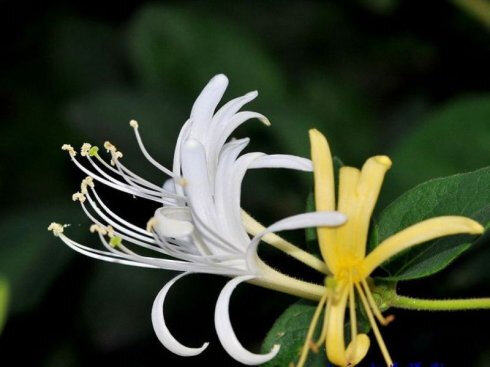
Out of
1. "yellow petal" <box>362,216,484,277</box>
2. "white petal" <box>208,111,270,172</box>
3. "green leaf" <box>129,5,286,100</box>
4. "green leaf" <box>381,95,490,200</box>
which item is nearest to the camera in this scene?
"yellow petal" <box>362,216,484,277</box>

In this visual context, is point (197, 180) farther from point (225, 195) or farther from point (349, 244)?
point (349, 244)

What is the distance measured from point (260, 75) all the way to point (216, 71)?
0.13 metres

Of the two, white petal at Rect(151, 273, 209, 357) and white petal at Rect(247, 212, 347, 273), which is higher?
white petal at Rect(247, 212, 347, 273)

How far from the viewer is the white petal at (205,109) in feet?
4.55

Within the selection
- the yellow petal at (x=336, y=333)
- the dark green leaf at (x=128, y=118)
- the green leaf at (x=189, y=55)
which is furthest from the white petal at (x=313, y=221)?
the green leaf at (x=189, y=55)

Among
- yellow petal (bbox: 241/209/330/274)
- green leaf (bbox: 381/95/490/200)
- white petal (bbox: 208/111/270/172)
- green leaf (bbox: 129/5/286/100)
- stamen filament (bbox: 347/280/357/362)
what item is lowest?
stamen filament (bbox: 347/280/357/362)

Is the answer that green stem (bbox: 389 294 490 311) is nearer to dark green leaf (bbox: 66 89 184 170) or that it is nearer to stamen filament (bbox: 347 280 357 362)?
stamen filament (bbox: 347 280 357 362)

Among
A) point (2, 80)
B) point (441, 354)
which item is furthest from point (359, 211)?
point (2, 80)

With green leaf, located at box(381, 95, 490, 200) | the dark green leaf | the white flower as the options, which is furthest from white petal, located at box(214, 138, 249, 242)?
the dark green leaf

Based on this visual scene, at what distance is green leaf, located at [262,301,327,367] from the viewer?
1.35 meters

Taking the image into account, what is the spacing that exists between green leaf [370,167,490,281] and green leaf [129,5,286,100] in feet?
4.50

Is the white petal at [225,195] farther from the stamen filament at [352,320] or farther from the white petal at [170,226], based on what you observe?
the stamen filament at [352,320]

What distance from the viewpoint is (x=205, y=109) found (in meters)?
1.40

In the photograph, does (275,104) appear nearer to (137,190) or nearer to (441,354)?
(441,354)
